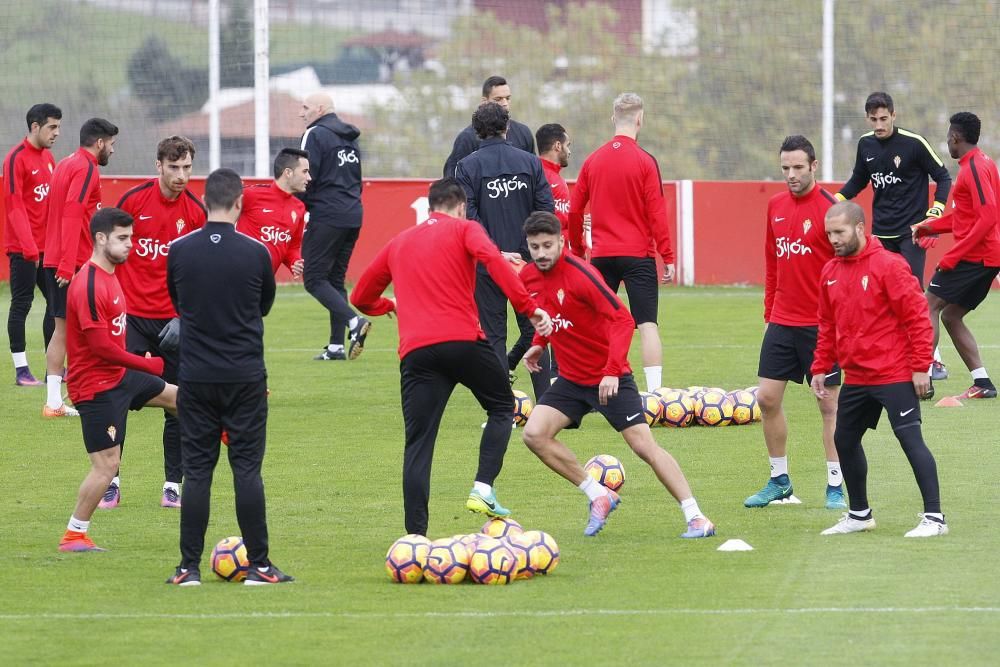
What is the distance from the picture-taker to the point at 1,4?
1027 inches

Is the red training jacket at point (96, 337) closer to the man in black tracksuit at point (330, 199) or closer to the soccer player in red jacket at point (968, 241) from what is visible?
the man in black tracksuit at point (330, 199)

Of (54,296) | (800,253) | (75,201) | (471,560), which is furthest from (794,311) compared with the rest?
(54,296)

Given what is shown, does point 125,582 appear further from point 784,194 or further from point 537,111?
point 537,111

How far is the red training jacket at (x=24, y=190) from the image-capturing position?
15125 mm

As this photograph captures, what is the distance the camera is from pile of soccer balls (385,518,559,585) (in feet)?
25.9

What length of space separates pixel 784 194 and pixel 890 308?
1605mm

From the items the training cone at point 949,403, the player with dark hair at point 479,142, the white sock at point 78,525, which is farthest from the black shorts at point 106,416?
the training cone at point 949,403

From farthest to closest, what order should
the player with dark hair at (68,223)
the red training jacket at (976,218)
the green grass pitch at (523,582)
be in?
the red training jacket at (976,218) < the player with dark hair at (68,223) < the green grass pitch at (523,582)

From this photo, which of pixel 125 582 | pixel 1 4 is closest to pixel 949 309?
pixel 125 582

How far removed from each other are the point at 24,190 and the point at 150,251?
545cm

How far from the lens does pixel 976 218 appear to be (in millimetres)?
13891

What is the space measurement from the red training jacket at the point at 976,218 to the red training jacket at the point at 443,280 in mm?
6453

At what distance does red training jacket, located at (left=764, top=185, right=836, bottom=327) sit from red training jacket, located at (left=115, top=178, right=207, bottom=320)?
12.0ft

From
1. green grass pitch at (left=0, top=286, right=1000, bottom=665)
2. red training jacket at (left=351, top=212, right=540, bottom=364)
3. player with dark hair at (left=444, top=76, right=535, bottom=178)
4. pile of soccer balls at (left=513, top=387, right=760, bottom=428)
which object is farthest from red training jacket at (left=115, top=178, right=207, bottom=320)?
pile of soccer balls at (left=513, top=387, right=760, bottom=428)
